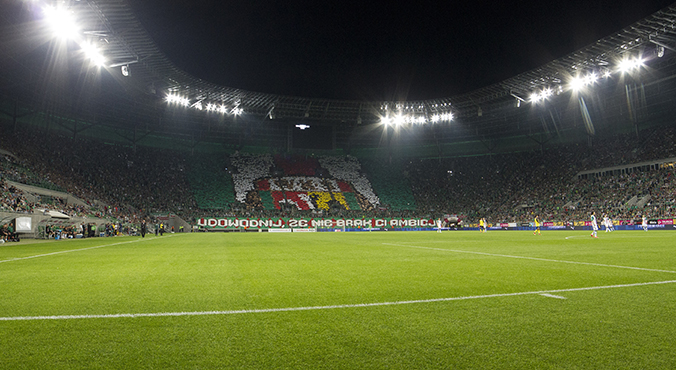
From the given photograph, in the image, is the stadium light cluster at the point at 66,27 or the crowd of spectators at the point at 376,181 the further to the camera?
the crowd of spectators at the point at 376,181

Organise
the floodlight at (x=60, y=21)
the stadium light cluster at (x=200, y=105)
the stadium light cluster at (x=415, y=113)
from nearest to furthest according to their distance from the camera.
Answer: the floodlight at (x=60, y=21)
the stadium light cluster at (x=200, y=105)
the stadium light cluster at (x=415, y=113)

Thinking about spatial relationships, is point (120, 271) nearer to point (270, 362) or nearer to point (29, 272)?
point (29, 272)

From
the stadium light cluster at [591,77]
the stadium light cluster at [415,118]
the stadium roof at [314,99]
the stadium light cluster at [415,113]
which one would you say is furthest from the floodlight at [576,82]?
the stadium light cluster at [415,118]

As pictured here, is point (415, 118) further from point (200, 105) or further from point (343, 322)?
point (343, 322)

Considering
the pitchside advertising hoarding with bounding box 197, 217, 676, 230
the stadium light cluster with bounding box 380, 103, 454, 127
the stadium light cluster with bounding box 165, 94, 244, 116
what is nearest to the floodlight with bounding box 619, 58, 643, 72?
the pitchside advertising hoarding with bounding box 197, 217, 676, 230

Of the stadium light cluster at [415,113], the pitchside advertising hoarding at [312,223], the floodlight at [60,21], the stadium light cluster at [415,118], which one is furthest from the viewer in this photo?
the stadium light cluster at [415,118]

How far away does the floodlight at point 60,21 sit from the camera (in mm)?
27203

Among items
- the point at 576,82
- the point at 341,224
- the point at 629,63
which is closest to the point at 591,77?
the point at 576,82

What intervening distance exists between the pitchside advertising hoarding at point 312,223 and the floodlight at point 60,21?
81.1 feet

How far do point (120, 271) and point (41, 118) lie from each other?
1938 inches

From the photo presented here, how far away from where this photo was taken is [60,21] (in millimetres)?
27938

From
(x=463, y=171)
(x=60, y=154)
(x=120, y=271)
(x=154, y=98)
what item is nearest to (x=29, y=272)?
(x=120, y=271)

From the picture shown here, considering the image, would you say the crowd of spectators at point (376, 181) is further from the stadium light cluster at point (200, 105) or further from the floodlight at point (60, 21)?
the floodlight at point (60, 21)

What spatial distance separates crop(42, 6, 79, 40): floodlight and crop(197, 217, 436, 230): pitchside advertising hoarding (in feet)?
81.1
